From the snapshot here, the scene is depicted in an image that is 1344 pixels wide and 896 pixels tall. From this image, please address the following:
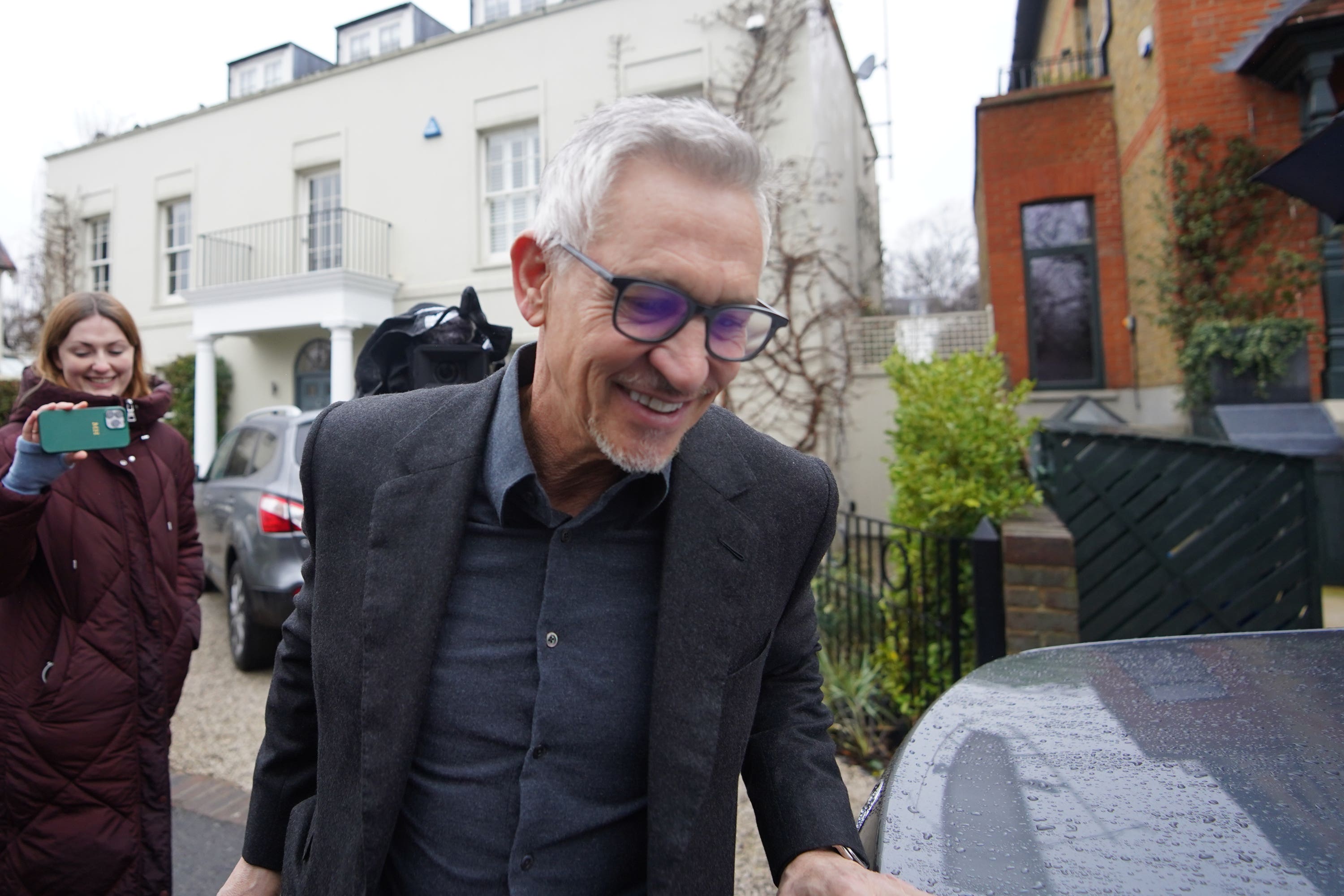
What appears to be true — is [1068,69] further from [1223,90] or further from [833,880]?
[833,880]

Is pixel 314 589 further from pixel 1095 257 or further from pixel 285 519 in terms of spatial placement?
pixel 1095 257

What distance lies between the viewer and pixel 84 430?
7.08 ft

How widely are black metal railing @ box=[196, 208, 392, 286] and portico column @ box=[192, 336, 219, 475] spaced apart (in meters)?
1.09

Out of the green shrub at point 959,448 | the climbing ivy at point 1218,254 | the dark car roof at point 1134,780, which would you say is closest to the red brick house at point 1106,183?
the climbing ivy at point 1218,254

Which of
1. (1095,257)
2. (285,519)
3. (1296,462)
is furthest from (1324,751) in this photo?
(1095,257)

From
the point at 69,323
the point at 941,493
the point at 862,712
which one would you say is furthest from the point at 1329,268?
the point at 69,323

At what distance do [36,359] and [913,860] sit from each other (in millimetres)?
2944

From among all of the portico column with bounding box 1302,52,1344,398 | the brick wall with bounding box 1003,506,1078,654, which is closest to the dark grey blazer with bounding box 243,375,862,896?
the brick wall with bounding box 1003,506,1078,654

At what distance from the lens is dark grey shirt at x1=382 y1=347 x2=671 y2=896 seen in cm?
124

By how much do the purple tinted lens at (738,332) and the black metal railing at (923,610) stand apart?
2.32 meters

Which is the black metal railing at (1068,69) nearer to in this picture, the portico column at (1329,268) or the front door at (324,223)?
Answer: the portico column at (1329,268)

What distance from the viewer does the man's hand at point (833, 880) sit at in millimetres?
1124

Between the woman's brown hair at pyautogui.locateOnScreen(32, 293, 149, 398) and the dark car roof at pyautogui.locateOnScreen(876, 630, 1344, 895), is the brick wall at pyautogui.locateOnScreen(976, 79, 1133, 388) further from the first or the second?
the woman's brown hair at pyautogui.locateOnScreen(32, 293, 149, 398)

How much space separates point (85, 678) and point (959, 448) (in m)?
3.66
